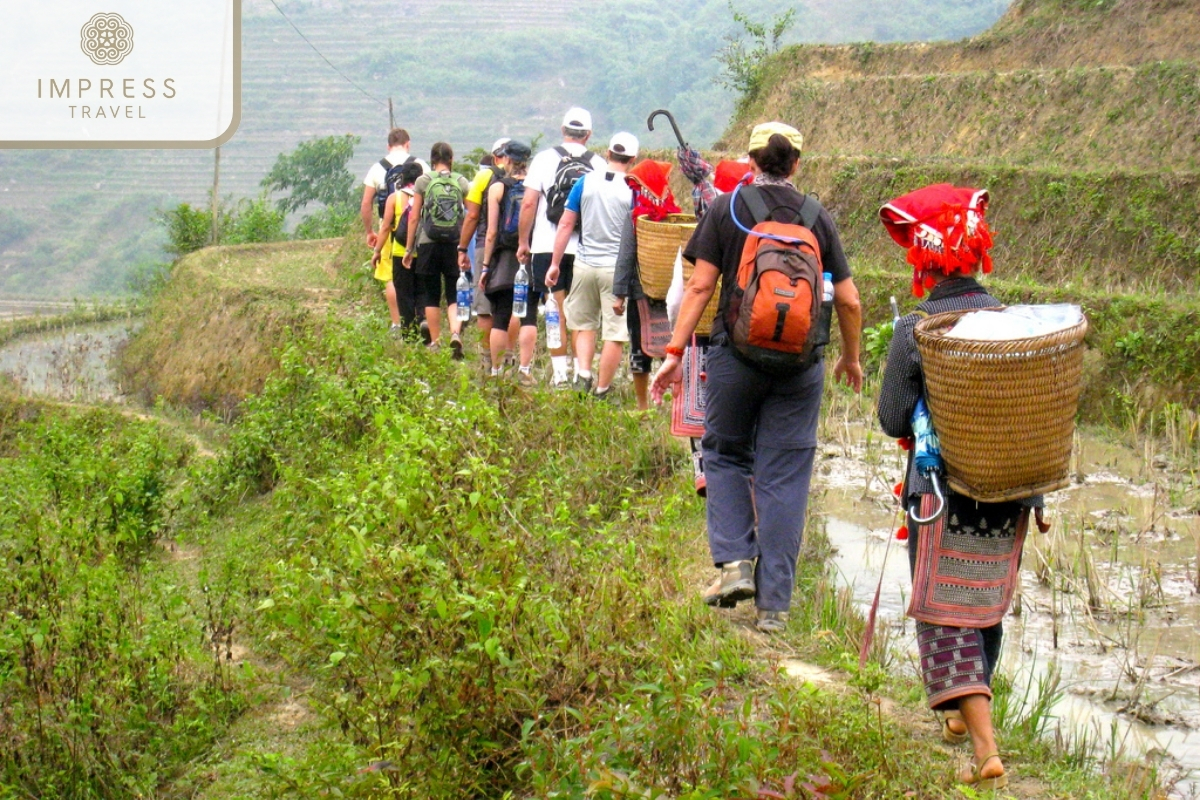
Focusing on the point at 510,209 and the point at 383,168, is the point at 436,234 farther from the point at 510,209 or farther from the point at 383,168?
the point at 383,168

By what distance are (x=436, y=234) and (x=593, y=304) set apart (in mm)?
2002

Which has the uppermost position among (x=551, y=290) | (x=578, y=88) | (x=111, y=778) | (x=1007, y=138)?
(x=578, y=88)

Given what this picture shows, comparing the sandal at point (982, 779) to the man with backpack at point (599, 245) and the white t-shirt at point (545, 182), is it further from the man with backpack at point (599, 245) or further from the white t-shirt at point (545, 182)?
the white t-shirt at point (545, 182)

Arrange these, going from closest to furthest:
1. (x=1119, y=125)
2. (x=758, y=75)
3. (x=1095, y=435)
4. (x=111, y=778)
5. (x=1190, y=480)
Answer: (x=111, y=778)
(x=1190, y=480)
(x=1095, y=435)
(x=1119, y=125)
(x=758, y=75)

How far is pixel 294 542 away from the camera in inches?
257

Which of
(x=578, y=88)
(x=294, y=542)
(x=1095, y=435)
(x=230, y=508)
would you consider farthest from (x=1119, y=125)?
(x=578, y=88)

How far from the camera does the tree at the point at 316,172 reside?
41.5 meters

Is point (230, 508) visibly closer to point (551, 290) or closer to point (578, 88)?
point (551, 290)

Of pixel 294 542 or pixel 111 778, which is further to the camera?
pixel 294 542

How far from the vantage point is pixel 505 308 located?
29.4 ft

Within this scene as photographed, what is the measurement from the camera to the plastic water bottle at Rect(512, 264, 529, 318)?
875 centimetres

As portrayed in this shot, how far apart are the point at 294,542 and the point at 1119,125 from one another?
38.0ft

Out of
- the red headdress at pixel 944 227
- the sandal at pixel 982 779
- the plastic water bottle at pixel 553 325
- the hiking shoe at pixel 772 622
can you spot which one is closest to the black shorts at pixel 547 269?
the plastic water bottle at pixel 553 325

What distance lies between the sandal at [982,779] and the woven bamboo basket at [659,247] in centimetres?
316
